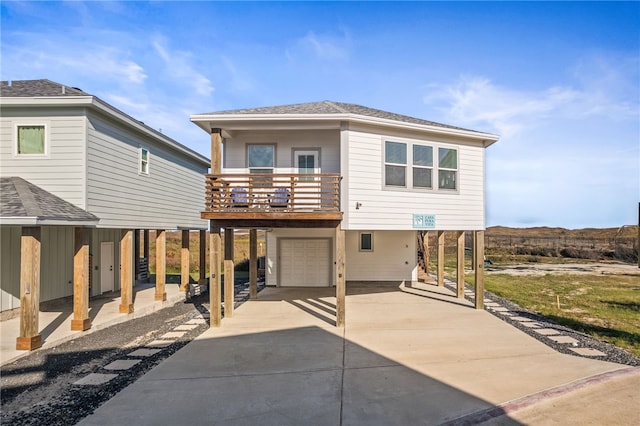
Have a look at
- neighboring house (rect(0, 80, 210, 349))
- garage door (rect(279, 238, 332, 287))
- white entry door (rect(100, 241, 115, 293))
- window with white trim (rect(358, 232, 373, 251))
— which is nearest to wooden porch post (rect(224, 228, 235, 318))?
neighboring house (rect(0, 80, 210, 349))

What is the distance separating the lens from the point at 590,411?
4762 mm

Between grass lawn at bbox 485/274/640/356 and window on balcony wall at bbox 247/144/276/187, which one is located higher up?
window on balcony wall at bbox 247/144/276/187

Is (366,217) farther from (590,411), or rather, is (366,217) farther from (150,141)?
(150,141)

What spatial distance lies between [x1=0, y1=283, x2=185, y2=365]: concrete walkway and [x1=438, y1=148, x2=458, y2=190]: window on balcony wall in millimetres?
9629

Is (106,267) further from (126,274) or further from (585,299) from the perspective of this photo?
(585,299)

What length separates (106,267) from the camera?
14039 millimetres

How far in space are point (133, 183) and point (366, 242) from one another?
351 inches

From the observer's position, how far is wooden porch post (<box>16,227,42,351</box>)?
7.28 meters

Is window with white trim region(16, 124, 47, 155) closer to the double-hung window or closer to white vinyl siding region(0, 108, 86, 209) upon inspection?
white vinyl siding region(0, 108, 86, 209)

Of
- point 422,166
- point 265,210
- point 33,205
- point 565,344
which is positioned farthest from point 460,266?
point 33,205

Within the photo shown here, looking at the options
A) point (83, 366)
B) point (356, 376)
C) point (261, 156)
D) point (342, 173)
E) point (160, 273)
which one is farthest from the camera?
point (160, 273)

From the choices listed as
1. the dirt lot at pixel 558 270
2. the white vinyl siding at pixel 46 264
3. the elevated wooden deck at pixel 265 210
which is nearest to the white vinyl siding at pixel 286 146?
the elevated wooden deck at pixel 265 210

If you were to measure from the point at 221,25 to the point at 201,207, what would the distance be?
24.5 ft

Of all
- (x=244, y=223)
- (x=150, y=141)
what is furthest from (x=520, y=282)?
(x=150, y=141)
